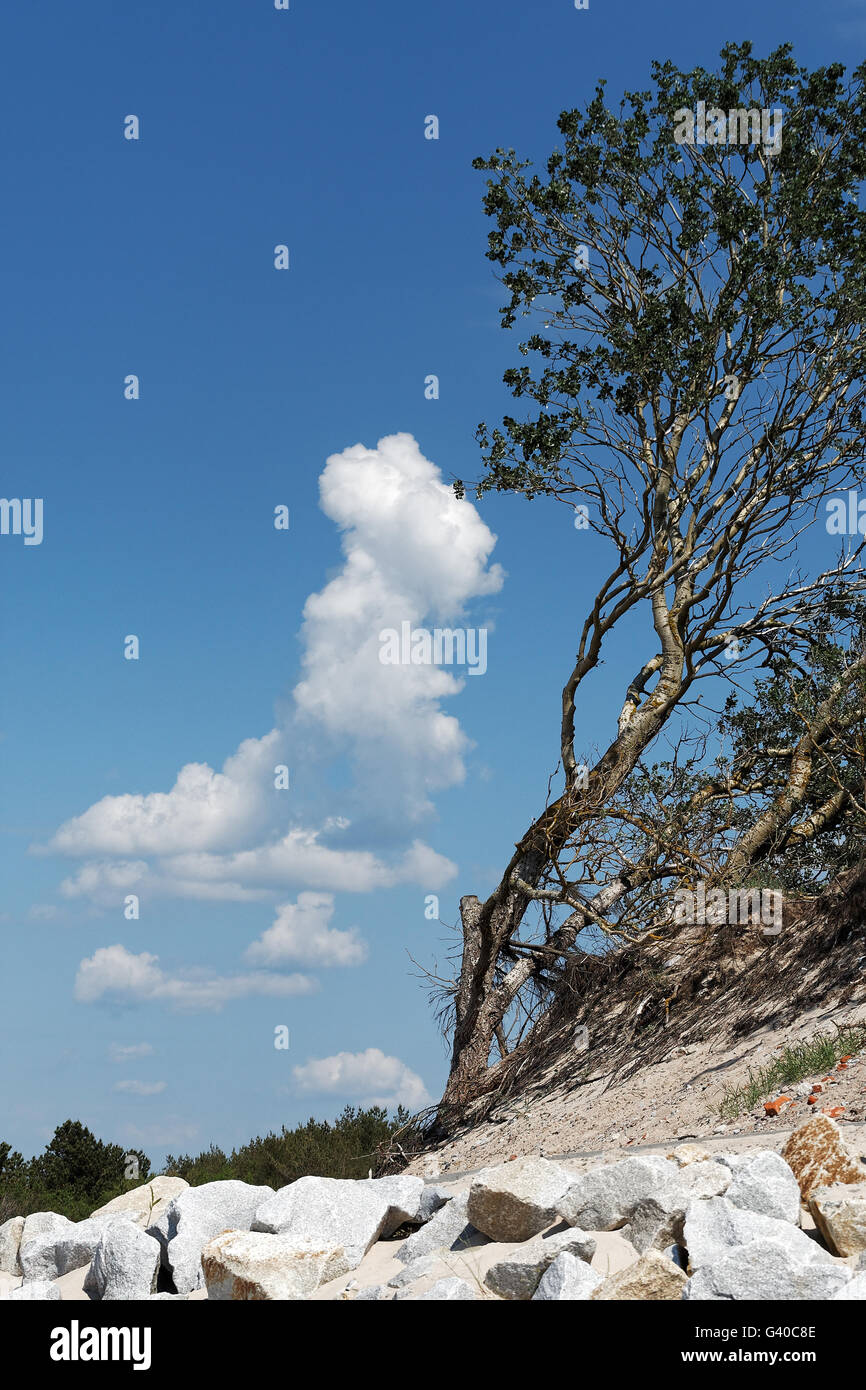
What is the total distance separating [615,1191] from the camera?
19.6 feet

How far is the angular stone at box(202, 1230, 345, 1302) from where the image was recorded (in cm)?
599

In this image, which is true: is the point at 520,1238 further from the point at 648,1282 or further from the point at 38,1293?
the point at 38,1293

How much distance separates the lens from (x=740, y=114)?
1419cm

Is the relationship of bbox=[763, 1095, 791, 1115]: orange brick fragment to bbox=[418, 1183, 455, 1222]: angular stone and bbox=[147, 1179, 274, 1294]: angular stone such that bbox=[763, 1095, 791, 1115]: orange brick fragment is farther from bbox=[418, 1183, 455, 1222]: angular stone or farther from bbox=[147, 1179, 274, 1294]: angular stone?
bbox=[147, 1179, 274, 1294]: angular stone

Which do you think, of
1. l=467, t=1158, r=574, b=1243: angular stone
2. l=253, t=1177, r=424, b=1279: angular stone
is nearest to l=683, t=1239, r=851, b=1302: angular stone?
l=467, t=1158, r=574, b=1243: angular stone

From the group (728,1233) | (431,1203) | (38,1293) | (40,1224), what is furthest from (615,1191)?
(40,1224)

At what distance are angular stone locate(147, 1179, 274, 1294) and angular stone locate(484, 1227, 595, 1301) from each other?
2.10 meters

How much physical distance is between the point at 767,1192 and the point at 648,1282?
3.91ft

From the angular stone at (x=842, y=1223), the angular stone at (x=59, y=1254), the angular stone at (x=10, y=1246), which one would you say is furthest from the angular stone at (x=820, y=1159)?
the angular stone at (x=10, y=1246)

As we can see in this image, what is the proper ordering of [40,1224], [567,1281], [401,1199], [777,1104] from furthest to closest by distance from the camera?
1. [40,1224]
2. [777,1104]
3. [401,1199]
4. [567,1281]

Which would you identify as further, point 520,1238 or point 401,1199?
point 401,1199
